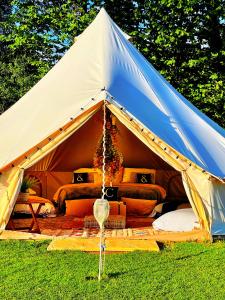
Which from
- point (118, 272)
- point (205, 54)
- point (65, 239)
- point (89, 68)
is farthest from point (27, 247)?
point (205, 54)

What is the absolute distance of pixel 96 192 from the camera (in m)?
8.15

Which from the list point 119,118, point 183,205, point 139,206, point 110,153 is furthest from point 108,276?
point 110,153

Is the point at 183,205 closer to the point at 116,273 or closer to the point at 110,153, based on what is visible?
the point at 110,153

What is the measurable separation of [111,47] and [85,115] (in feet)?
5.85

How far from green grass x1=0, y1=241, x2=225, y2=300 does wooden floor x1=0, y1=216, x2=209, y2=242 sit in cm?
23

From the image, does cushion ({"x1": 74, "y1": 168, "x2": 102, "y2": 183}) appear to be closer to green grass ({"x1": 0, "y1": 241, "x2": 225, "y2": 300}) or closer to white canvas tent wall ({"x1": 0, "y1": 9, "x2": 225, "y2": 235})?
white canvas tent wall ({"x1": 0, "y1": 9, "x2": 225, "y2": 235})

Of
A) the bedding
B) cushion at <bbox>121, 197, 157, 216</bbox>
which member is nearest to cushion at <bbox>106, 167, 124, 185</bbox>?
cushion at <bbox>121, 197, 157, 216</bbox>

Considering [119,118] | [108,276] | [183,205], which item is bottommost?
[183,205]

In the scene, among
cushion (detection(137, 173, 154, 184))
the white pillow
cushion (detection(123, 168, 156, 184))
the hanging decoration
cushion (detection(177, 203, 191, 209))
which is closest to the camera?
the white pillow

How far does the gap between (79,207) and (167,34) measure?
313 inches

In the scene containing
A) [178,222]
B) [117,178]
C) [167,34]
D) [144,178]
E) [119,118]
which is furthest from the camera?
[167,34]

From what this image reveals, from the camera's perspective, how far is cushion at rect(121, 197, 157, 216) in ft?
26.2

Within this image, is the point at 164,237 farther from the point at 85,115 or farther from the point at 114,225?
the point at 85,115

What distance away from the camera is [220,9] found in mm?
13523
